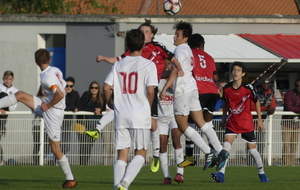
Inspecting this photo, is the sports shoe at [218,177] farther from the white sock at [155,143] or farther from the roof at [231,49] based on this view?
the roof at [231,49]

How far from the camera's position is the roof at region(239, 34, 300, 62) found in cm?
2157

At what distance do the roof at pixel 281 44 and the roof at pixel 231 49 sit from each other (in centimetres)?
17

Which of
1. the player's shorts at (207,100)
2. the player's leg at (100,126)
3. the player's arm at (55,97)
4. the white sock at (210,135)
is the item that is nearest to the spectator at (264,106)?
the player's shorts at (207,100)

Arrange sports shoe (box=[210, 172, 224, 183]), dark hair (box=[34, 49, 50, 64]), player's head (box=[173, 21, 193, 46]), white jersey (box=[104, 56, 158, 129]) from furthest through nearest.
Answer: sports shoe (box=[210, 172, 224, 183]) → player's head (box=[173, 21, 193, 46]) → dark hair (box=[34, 49, 50, 64]) → white jersey (box=[104, 56, 158, 129])

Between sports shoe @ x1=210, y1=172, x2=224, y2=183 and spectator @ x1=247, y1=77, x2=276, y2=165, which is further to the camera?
spectator @ x1=247, y1=77, x2=276, y2=165

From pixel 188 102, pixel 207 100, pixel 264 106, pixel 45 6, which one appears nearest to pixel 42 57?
pixel 188 102

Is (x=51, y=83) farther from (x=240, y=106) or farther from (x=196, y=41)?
(x=240, y=106)

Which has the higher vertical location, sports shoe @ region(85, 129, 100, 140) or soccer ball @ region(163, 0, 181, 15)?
soccer ball @ region(163, 0, 181, 15)

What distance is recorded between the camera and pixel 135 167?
957cm

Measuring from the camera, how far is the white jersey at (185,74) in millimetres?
12148

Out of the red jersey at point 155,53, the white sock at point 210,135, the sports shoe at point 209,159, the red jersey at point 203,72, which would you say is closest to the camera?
the red jersey at point 155,53

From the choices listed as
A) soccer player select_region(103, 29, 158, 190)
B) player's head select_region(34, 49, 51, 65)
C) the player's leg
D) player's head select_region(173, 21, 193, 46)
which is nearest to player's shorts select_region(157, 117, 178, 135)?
the player's leg

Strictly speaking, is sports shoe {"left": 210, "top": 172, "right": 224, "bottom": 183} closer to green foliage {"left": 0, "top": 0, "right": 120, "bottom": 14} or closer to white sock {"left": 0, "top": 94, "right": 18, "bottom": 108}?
white sock {"left": 0, "top": 94, "right": 18, "bottom": 108}

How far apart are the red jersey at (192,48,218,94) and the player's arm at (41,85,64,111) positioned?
2567mm
